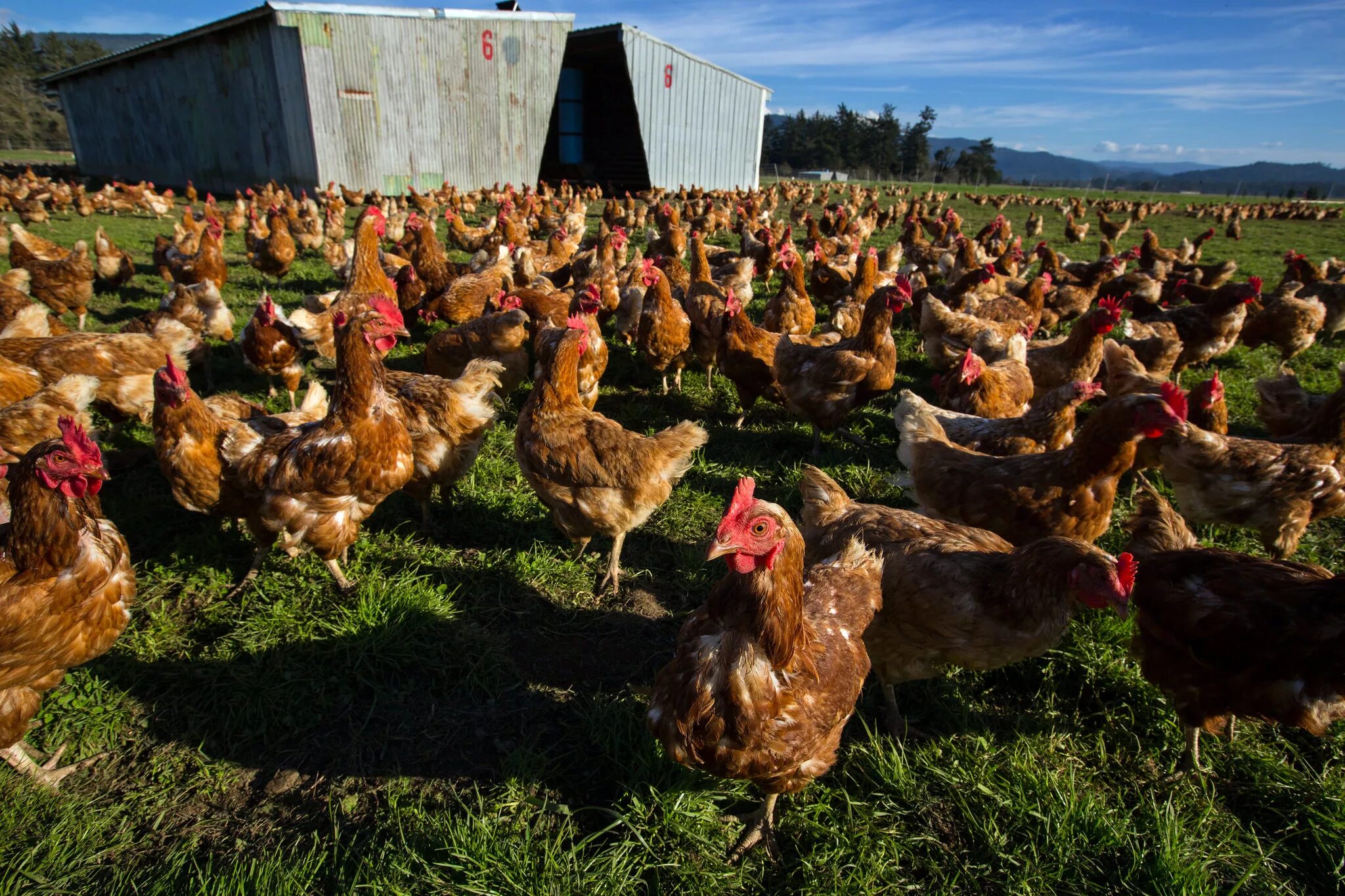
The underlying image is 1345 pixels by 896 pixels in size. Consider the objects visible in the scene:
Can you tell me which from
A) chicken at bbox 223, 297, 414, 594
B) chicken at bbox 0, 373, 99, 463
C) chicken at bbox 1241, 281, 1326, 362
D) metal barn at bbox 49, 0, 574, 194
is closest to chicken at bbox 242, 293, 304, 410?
chicken at bbox 0, 373, 99, 463

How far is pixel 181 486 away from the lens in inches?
154

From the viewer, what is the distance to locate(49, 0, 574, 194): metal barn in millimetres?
20781

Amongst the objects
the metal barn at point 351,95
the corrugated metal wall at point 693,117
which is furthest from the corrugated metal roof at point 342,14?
the corrugated metal wall at point 693,117

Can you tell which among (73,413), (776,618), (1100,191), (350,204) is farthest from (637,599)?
(1100,191)

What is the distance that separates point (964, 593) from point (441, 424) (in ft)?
12.0

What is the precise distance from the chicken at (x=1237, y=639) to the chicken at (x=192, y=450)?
5208 millimetres

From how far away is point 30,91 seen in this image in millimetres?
60250

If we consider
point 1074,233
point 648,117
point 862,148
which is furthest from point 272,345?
point 862,148

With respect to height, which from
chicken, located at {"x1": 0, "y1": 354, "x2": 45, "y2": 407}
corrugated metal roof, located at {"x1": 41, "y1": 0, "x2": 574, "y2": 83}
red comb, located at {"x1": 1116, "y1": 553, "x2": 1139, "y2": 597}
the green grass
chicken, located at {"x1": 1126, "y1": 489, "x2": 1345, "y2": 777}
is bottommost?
chicken, located at {"x1": 1126, "y1": 489, "x2": 1345, "y2": 777}

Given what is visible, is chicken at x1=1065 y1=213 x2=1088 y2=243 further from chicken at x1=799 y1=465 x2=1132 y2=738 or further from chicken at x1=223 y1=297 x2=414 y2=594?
chicken at x1=223 y1=297 x2=414 y2=594

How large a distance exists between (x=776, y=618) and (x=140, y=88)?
1577 inches

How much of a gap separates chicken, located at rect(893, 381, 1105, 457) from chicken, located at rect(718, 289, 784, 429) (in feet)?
6.37

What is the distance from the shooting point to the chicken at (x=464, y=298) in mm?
7793

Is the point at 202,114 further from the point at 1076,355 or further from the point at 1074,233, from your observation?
the point at 1074,233
